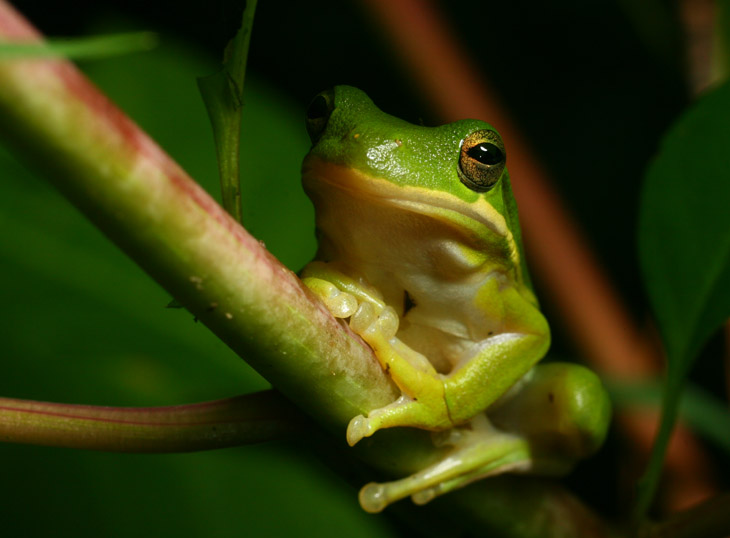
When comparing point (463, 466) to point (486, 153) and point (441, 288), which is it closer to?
point (441, 288)

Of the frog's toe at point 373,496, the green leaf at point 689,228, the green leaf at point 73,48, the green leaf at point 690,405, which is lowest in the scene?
the green leaf at point 690,405

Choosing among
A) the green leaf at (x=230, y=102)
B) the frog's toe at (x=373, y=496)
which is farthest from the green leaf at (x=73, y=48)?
the frog's toe at (x=373, y=496)

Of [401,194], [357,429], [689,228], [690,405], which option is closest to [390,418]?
[357,429]

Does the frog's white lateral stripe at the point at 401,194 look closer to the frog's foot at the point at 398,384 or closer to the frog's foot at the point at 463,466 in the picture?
the frog's foot at the point at 398,384

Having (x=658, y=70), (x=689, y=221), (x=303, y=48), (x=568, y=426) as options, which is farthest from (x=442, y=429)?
(x=658, y=70)

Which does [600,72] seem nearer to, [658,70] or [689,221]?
[658,70]

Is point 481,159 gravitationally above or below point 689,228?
above
